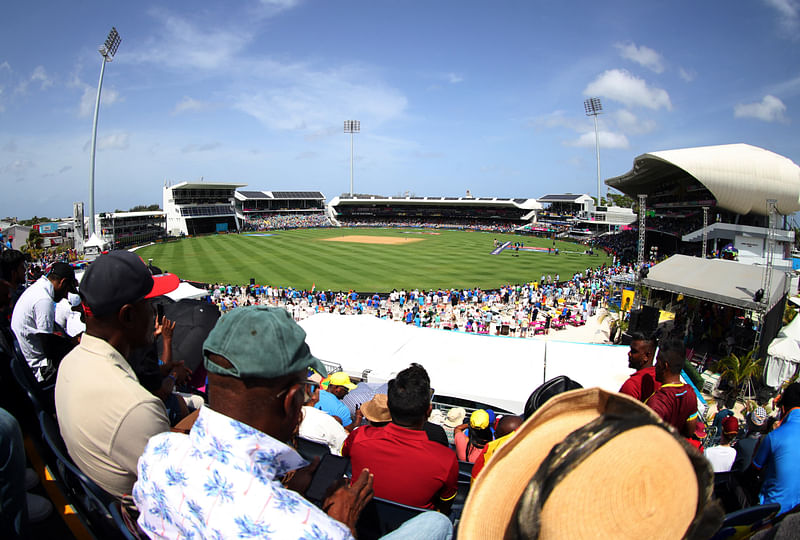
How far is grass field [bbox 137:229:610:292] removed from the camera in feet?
102

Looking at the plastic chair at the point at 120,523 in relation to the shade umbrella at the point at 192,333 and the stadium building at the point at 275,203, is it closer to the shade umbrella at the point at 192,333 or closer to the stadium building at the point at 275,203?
the shade umbrella at the point at 192,333

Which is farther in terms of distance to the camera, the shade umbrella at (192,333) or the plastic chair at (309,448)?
the shade umbrella at (192,333)

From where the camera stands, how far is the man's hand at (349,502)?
1.50m

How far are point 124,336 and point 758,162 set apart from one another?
169 feet

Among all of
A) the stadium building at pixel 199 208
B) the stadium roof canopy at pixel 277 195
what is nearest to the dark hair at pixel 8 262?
the stadium building at pixel 199 208

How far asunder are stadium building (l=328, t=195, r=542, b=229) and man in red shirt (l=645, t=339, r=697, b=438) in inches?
3225

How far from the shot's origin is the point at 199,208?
7219cm

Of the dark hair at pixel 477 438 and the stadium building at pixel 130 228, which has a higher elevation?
the stadium building at pixel 130 228

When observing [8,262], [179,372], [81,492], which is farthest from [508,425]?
[8,262]

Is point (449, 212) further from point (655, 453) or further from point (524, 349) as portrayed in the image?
point (655, 453)

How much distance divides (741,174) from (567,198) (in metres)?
44.4

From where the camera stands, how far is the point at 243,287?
93.0 feet

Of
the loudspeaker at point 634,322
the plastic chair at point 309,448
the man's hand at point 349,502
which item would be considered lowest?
the loudspeaker at point 634,322

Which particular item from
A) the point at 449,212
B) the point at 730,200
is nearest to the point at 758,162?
the point at 730,200
